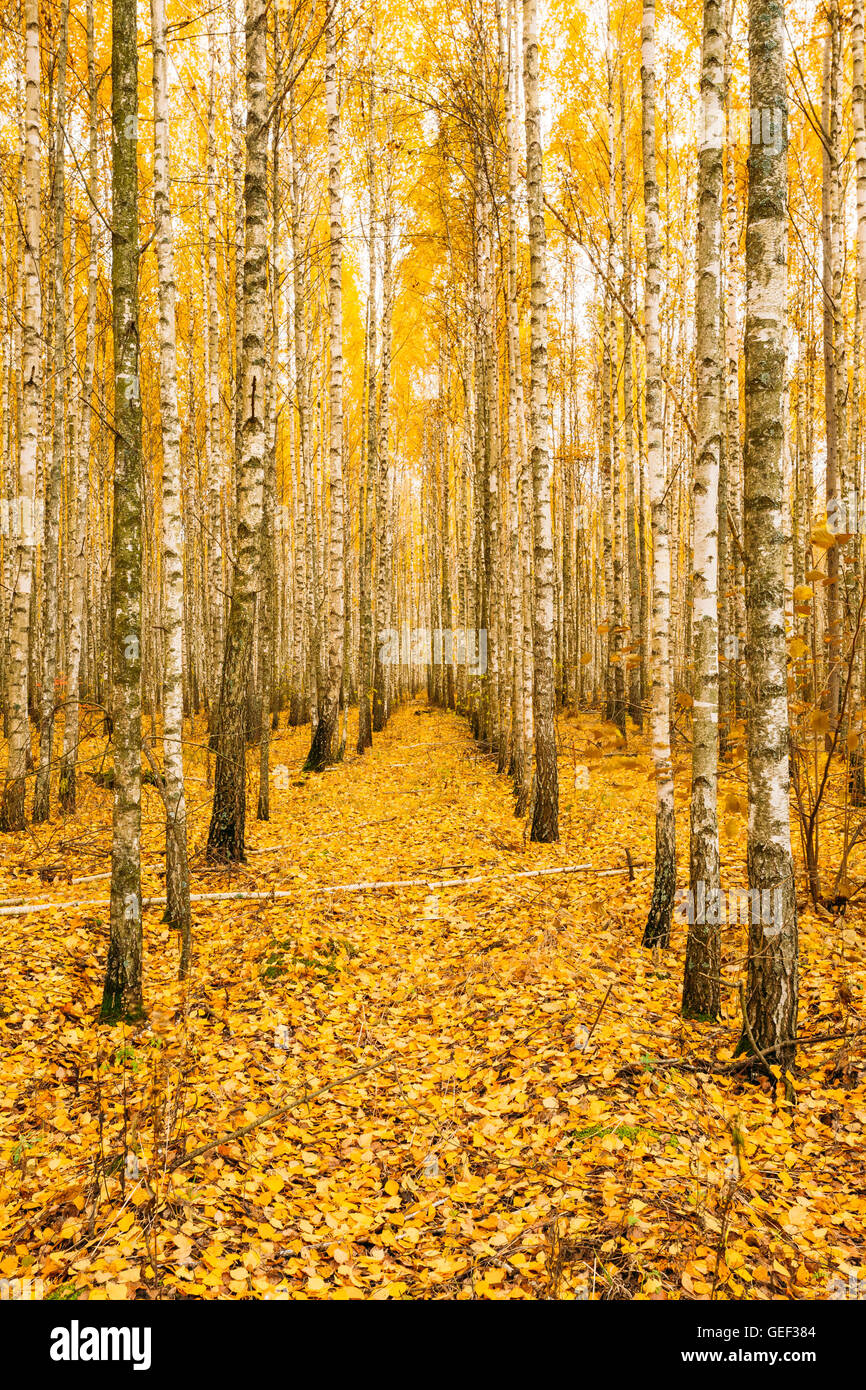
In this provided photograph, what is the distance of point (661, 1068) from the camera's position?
3732mm

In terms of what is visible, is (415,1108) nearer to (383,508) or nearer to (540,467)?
(540,467)

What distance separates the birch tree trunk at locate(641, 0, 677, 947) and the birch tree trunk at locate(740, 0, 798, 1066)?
4.56 feet

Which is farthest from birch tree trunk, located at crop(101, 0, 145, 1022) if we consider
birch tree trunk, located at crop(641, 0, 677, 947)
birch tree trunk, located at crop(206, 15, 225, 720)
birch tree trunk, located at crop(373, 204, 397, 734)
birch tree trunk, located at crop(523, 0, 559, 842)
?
birch tree trunk, located at crop(373, 204, 397, 734)

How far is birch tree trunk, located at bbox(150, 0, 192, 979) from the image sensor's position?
5.04m

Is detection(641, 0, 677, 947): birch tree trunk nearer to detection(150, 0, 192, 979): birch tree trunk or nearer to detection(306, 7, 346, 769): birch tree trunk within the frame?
detection(150, 0, 192, 979): birch tree trunk

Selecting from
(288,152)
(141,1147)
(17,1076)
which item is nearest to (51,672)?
(17,1076)

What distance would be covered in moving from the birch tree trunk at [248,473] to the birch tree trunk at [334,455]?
3259mm

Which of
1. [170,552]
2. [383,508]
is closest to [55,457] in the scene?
[170,552]

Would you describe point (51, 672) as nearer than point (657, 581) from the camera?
No

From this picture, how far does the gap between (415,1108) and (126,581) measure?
3.20 metres

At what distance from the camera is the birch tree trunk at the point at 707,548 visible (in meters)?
3.67

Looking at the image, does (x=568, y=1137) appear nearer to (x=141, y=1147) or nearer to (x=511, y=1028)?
(x=511, y=1028)
